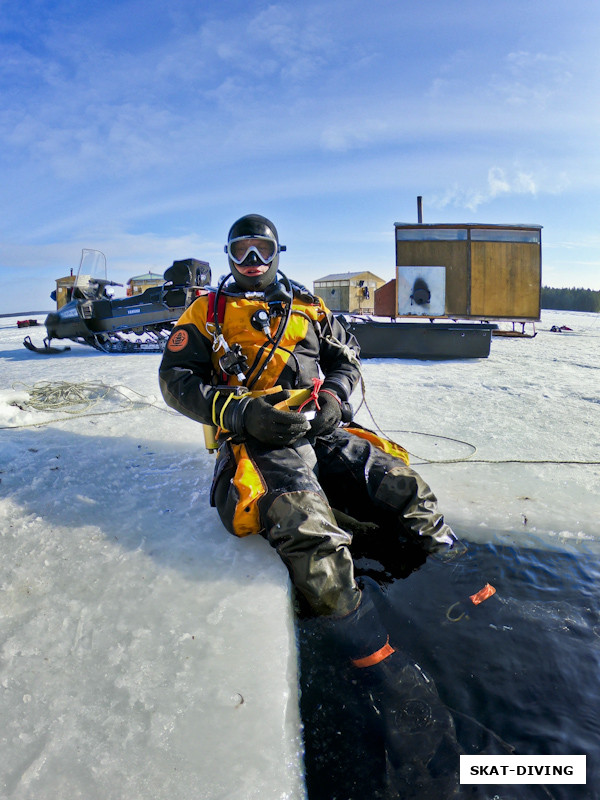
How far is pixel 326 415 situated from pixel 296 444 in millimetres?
197

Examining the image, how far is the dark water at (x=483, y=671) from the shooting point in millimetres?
1199

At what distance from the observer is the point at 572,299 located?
118 ft

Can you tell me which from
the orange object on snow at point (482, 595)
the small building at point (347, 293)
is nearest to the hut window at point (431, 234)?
the orange object on snow at point (482, 595)

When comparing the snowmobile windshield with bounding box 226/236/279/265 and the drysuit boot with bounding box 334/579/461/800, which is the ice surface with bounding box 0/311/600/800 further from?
the snowmobile windshield with bounding box 226/236/279/265

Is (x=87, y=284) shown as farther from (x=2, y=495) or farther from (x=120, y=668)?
(x=120, y=668)

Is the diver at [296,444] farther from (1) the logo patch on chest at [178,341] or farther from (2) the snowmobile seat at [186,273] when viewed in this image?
(2) the snowmobile seat at [186,273]

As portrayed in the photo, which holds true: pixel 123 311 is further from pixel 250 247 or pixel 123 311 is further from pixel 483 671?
pixel 483 671

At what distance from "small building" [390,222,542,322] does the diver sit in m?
8.69

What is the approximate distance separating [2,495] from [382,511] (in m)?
1.75

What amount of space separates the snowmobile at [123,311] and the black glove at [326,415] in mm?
5272

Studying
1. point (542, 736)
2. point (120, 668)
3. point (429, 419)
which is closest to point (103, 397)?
point (429, 419)

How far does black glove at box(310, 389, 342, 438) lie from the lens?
2.23 meters

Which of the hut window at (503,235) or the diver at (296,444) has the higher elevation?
the hut window at (503,235)

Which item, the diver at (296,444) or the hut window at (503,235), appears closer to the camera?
the diver at (296,444)
